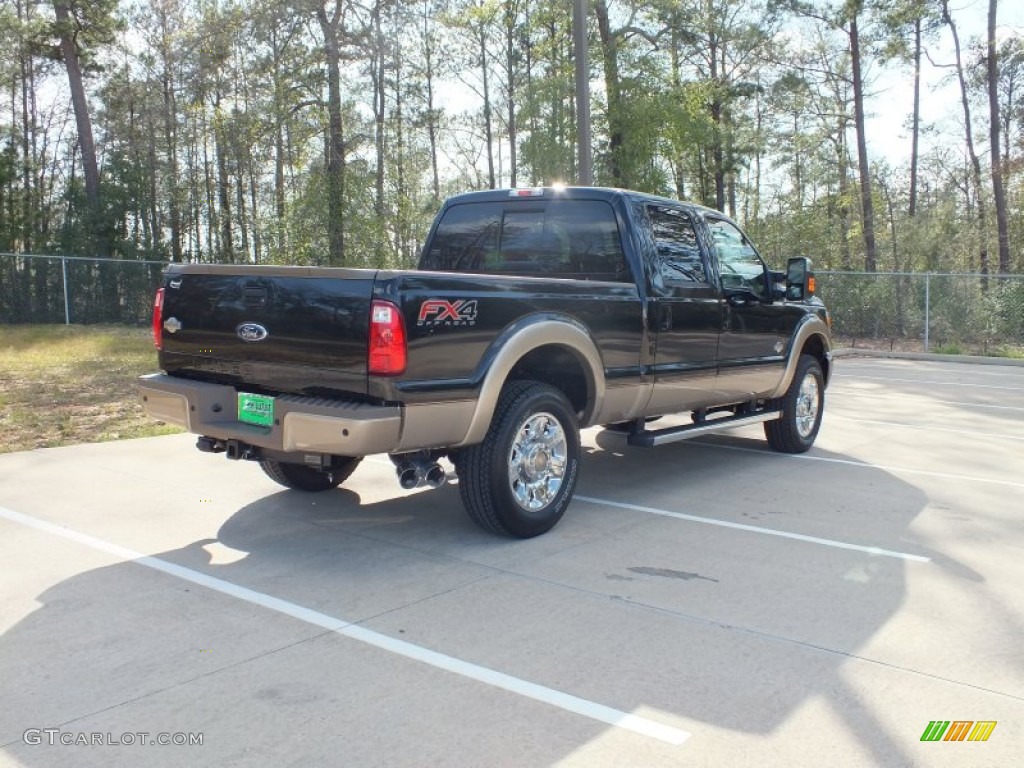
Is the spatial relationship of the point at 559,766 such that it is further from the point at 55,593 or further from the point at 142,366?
the point at 142,366

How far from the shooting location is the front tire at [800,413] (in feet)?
26.5

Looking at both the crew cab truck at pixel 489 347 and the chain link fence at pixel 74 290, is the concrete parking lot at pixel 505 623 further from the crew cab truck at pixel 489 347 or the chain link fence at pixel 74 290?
the chain link fence at pixel 74 290

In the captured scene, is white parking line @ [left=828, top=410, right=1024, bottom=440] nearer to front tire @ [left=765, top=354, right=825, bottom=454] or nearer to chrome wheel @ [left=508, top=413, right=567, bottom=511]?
front tire @ [left=765, top=354, right=825, bottom=454]

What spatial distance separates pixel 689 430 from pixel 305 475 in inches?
114

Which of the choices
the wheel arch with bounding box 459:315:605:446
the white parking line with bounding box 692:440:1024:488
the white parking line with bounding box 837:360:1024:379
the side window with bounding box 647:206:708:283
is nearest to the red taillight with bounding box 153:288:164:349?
the wheel arch with bounding box 459:315:605:446

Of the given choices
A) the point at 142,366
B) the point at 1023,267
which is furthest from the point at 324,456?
the point at 1023,267

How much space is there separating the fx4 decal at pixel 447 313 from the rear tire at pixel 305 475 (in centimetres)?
190

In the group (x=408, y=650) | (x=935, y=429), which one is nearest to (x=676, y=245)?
(x=408, y=650)

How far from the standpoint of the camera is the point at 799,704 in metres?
3.30

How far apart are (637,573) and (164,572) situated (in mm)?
2556

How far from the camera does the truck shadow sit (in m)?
3.40

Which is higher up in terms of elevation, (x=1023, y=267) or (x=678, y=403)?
(x=1023, y=267)

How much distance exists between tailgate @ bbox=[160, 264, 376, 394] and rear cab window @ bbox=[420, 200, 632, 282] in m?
2.12

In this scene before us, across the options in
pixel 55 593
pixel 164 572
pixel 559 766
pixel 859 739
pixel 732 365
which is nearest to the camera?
pixel 559 766
